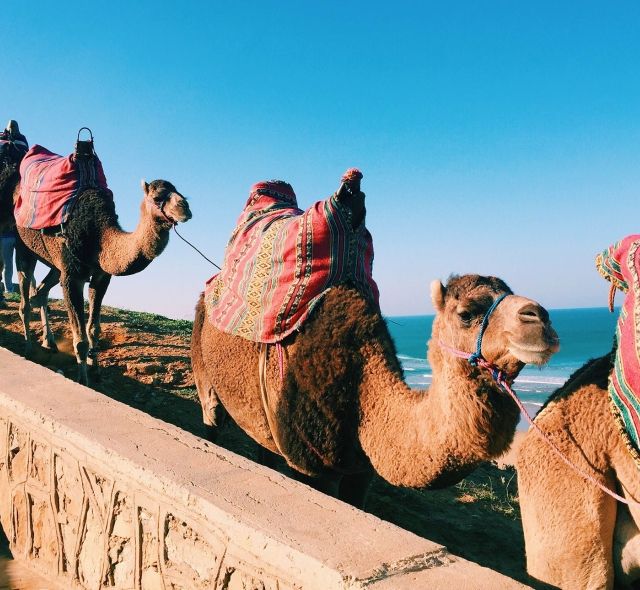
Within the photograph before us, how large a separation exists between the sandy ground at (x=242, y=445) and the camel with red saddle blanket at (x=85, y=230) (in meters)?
0.54

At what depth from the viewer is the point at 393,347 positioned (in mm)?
3711

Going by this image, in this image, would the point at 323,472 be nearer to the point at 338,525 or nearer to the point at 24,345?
the point at 338,525

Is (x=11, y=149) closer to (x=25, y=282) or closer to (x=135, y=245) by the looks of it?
(x=25, y=282)

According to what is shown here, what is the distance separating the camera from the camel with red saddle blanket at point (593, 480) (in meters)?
2.19

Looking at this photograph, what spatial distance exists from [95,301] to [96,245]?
0.79 metres

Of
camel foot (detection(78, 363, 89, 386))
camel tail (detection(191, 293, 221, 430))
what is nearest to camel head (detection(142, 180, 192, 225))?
camel tail (detection(191, 293, 221, 430))

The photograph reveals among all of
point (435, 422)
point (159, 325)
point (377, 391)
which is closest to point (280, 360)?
point (377, 391)

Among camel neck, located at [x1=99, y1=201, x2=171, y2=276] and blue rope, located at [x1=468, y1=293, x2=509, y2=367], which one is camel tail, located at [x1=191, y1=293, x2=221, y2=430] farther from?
blue rope, located at [x1=468, y1=293, x2=509, y2=367]

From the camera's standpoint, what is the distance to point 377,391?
134 inches

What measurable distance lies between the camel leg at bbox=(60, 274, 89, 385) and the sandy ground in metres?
0.32

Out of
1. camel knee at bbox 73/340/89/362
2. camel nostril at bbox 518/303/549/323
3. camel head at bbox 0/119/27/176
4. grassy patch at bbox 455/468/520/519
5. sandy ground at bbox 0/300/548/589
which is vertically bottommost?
grassy patch at bbox 455/468/520/519

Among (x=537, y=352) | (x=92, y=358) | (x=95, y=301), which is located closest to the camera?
(x=537, y=352)

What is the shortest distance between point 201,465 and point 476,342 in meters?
1.34

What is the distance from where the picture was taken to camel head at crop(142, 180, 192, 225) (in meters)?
5.82
